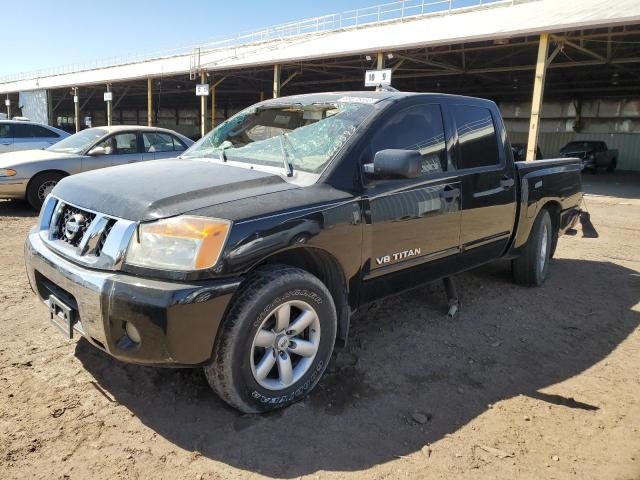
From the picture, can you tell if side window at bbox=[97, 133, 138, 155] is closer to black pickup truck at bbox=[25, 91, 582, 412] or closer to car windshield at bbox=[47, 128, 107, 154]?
car windshield at bbox=[47, 128, 107, 154]

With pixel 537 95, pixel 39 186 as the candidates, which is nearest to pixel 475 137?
pixel 39 186

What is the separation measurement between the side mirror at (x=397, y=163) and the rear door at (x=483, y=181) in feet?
3.44

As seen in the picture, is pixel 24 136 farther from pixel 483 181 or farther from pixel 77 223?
pixel 483 181

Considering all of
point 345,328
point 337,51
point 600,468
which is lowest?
point 600,468

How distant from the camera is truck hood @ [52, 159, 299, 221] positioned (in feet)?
8.27

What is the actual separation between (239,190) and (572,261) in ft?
17.7

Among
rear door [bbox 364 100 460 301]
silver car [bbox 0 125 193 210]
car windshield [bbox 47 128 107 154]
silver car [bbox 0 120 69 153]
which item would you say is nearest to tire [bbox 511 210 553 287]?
rear door [bbox 364 100 460 301]

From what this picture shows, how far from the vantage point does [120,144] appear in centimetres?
871

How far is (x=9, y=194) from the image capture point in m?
8.08

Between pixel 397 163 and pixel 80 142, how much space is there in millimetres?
7672

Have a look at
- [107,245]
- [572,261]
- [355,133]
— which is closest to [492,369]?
[355,133]

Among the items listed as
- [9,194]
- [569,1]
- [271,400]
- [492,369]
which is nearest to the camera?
[271,400]

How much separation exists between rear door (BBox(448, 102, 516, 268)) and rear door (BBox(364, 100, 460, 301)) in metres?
0.18

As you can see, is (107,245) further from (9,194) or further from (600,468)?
(9,194)
